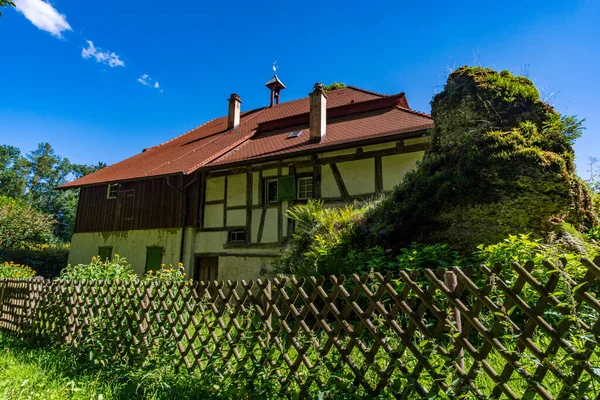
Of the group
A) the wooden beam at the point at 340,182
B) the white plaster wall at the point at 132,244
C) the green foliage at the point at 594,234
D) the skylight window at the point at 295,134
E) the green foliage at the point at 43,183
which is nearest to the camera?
the green foliage at the point at 594,234

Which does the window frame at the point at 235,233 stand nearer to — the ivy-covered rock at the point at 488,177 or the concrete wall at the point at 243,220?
the concrete wall at the point at 243,220

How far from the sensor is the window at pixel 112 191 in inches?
630

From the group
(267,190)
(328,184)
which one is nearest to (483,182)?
(328,184)

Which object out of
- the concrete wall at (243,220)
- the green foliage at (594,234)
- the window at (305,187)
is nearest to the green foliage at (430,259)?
the green foliage at (594,234)

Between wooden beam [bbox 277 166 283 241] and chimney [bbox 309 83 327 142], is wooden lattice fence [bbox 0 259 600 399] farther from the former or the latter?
chimney [bbox 309 83 327 142]

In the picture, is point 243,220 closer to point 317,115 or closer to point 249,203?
point 249,203

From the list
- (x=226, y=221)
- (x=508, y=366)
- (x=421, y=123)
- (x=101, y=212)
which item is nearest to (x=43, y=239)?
(x=101, y=212)

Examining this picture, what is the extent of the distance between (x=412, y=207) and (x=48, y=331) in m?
5.53

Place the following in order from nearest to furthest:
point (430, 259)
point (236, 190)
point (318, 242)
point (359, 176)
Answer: point (430, 259), point (318, 242), point (359, 176), point (236, 190)

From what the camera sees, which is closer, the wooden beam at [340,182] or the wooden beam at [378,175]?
the wooden beam at [378,175]

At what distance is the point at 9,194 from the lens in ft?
165

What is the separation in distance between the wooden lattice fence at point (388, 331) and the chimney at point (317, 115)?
8.42 metres

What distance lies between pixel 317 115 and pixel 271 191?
318 cm

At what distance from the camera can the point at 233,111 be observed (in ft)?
57.6
